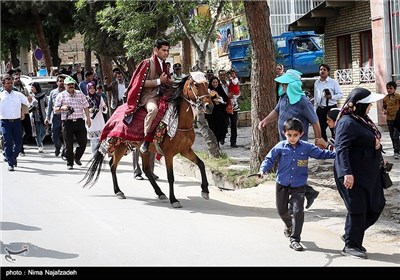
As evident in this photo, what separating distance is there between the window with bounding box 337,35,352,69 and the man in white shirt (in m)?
11.3

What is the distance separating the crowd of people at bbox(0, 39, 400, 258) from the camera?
22.1 ft

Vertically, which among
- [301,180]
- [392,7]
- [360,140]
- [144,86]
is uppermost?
[392,7]

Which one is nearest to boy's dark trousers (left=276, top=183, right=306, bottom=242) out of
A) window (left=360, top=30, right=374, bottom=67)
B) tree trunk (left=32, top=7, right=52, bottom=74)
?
window (left=360, top=30, right=374, bottom=67)

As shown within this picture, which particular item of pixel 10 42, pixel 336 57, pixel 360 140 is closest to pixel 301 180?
pixel 360 140

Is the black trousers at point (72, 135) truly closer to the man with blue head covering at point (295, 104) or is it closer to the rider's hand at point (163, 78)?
the rider's hand at point (163, 78)

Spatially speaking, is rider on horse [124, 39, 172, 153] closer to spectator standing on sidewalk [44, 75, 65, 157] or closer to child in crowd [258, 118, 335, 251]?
child in crowd [258, 118, 335, 251]

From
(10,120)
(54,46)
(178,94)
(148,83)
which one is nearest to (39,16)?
(54,46)

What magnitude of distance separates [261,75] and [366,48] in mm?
9653

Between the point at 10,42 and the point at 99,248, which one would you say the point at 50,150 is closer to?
the point at 99,248

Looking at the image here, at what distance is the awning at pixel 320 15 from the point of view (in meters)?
20.0

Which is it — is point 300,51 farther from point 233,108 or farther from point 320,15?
point 233,108

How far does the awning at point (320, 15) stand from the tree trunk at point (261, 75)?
30.7ft
